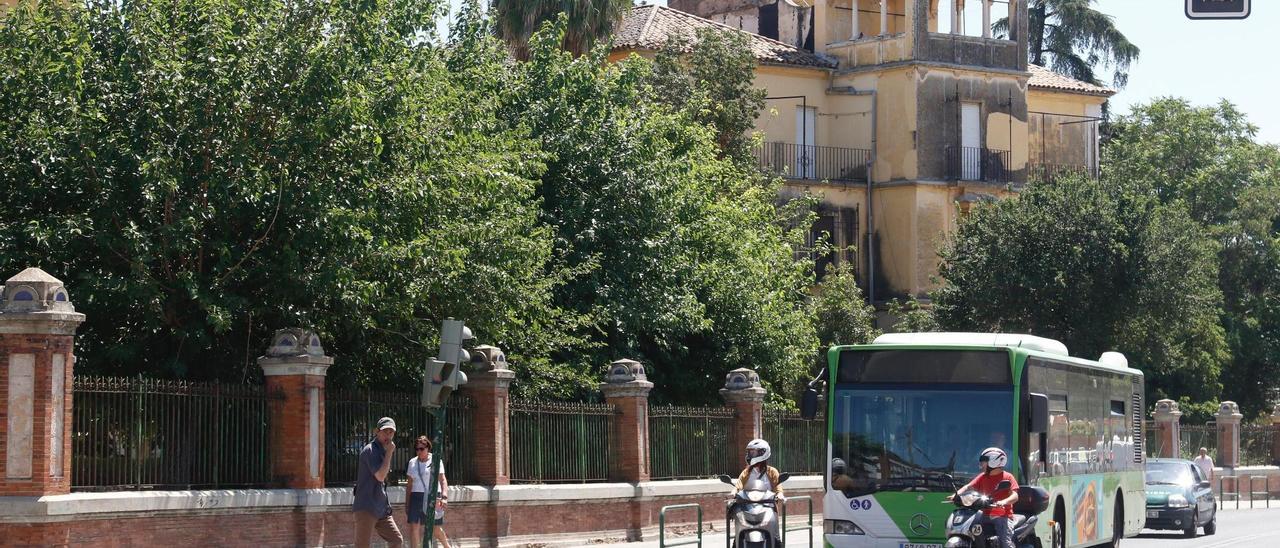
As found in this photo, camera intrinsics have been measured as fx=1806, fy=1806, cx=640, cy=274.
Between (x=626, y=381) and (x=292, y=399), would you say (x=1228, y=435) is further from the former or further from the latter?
(x=292, y=399)

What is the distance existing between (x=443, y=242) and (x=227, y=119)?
3182 millimetres

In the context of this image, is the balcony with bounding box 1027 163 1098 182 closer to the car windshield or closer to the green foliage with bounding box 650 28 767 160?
the green foliage with bounding box 650 28 767 160


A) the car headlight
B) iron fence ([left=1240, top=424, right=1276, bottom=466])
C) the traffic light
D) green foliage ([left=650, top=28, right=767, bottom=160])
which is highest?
green foliage ([left=650, top=28, right=767, bottom=160])

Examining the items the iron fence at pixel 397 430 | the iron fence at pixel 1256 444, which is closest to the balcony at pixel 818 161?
the iron fence at pixel 1256 444

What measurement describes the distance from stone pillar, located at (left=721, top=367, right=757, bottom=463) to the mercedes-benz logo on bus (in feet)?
41.9

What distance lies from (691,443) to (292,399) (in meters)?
10.9

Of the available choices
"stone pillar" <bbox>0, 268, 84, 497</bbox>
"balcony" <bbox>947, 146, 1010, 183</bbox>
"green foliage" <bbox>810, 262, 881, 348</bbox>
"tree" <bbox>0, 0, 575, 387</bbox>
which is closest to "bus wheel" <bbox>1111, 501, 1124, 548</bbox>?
"tree" <bbox>0, 0, 575, 387</bbox>

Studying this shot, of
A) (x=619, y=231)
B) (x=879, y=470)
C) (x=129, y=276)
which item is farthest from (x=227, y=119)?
(x=619, y=231)

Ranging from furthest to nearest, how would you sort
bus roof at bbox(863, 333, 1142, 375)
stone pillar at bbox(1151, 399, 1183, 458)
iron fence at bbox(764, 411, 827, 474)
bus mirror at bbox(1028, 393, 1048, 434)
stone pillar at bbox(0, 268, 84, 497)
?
stone pillar at bbox(1151, 399, 1183, 458), iron fence at bbox(764, 411, 827, 474), bus roof at bbox(863, 333, 1142, 375), bus mirror at bbox(1028, 393, 1048, 434), stone pillar at bbox(0, 268, 84, 497)

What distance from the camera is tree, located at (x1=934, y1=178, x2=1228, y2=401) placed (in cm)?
4659

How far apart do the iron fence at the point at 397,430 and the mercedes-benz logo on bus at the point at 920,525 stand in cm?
566

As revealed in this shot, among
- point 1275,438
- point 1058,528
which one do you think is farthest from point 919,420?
point 1275,438

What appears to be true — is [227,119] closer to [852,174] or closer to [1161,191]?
[852,174]

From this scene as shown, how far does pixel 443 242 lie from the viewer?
22750mm
